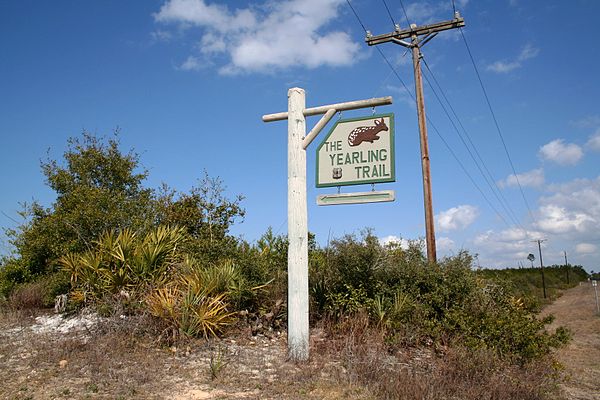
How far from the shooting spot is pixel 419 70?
1548 cm

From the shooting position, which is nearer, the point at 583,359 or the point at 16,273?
the point at 583,359

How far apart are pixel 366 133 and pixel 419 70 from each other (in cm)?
822

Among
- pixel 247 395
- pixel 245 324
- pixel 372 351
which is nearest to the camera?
pixel 247 395

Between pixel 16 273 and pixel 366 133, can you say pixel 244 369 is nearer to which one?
pixel 366 133

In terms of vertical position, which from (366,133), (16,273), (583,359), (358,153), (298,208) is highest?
(366,133)

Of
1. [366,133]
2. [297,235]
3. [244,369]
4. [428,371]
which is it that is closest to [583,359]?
[428,371]

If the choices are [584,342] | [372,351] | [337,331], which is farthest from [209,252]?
[584,342]

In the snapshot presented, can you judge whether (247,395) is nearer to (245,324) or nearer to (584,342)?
(245,324)

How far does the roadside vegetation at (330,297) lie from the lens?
24.4 ft

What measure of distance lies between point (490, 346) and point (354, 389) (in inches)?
121

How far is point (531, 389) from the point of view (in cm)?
698

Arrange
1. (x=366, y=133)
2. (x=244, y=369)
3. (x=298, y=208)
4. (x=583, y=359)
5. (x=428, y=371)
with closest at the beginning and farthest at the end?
(x=244, y=369) → (x=428, y=371) → (x=298, y=208) → (x=366, y=133) → (x=583, y=359)

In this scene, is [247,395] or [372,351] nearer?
[247,395]

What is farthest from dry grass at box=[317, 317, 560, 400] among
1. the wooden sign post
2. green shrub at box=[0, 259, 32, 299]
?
green shrub at box=[0, 259, 32, 299]
